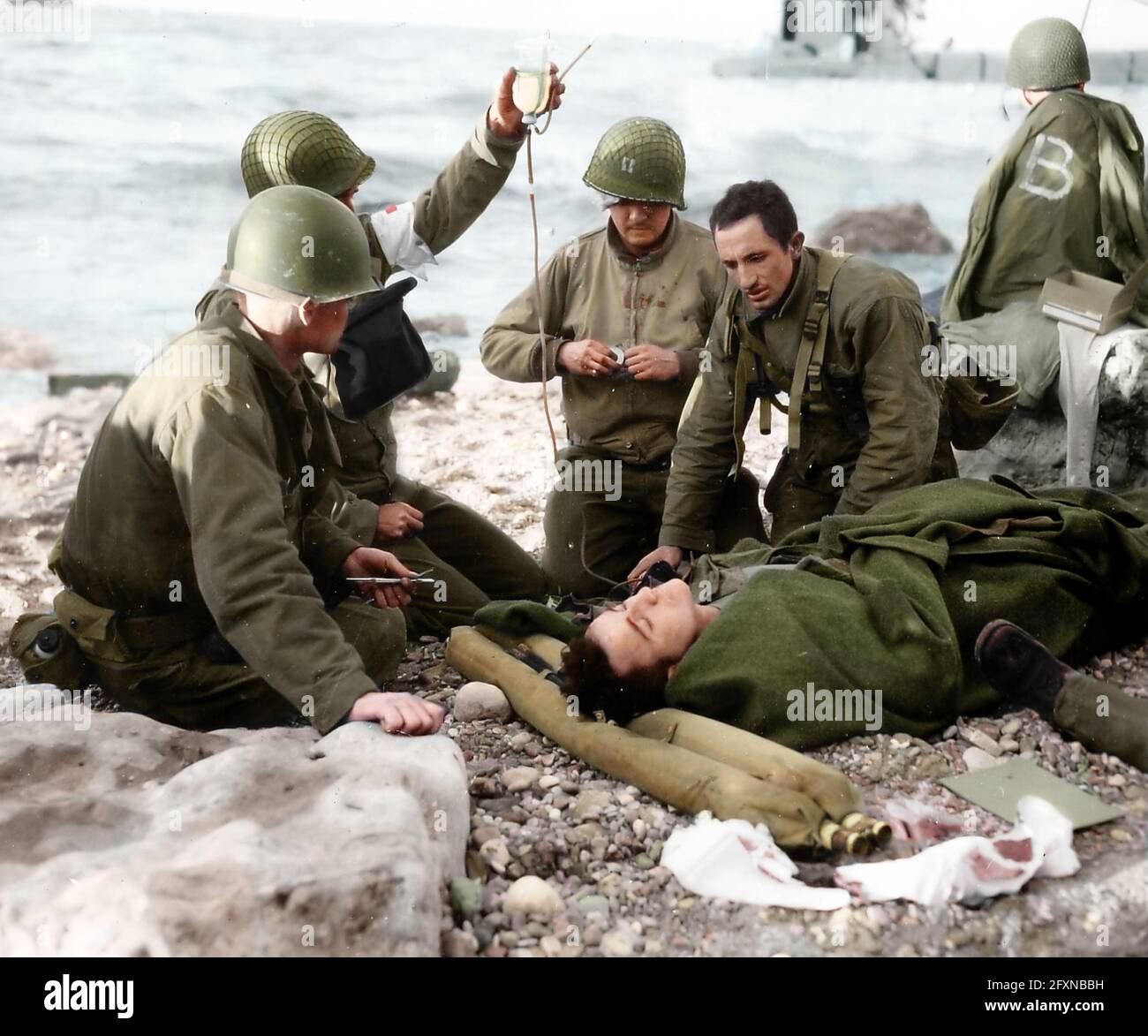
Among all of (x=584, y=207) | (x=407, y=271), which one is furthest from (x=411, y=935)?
(x=584, y=207)

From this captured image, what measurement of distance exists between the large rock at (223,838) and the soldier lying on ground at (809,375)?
7.05 ft

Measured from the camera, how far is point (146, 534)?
153 inches

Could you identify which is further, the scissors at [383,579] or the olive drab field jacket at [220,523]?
the scissors at [383,579]

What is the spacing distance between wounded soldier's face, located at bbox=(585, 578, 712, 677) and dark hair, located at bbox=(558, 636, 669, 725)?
0.08 feet

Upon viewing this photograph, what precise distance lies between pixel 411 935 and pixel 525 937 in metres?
0.39

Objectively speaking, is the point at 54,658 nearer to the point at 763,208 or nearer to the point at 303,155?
the point at 303,155

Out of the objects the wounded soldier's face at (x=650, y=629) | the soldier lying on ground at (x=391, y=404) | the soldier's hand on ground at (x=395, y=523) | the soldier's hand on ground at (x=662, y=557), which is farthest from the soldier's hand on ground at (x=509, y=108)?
the wounded soldier's face at (x=650, y=629)

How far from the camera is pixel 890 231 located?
49.2 feet

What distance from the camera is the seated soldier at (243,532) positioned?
11.1 ft

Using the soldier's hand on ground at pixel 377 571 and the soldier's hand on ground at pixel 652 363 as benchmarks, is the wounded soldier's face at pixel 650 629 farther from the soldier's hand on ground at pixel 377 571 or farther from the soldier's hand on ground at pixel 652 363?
the soldier's hand on ground at pixel 652 363

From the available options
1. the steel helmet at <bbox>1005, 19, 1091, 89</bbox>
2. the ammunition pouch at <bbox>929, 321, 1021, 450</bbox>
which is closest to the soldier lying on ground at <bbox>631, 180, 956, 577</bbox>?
the ammunition pouch at <bbox>929, 321, 1021, 450</bbox>

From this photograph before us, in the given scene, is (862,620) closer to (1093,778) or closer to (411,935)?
(1093,778)

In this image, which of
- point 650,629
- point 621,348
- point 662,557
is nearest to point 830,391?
point 662,557

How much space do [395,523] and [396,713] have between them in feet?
5.90
